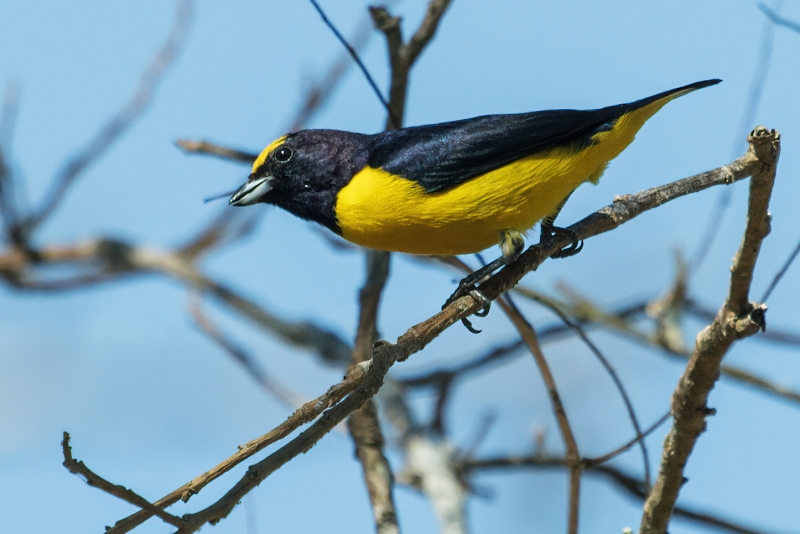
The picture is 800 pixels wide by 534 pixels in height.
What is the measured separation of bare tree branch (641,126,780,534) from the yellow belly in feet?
3.31

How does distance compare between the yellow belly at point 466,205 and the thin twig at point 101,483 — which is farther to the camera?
the yellow belly at point 466,205

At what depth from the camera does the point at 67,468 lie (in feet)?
6.39

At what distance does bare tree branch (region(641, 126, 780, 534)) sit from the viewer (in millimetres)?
3047

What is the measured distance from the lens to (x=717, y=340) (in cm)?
304

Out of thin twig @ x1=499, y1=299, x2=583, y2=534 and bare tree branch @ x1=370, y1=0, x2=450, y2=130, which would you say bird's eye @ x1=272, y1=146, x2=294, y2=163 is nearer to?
bare tree branch @ x1=370, y1=0, x2=450, y2=130

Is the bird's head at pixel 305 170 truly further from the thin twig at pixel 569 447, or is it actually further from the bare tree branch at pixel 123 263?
the bare tree branch at pixel 123 263

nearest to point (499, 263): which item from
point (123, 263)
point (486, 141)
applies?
point (486, 141)

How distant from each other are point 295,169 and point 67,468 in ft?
8.56

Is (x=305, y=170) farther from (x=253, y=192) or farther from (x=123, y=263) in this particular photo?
(x=123, y=263)

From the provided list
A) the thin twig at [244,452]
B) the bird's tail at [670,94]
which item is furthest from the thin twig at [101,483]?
the bird's tail at [670,94]

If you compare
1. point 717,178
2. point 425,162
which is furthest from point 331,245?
point 717,178

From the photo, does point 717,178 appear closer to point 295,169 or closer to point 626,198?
point 626,198

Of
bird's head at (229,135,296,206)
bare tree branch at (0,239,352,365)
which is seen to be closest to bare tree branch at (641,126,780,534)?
bird's head at (229,135,296,206)

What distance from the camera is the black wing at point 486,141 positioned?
397 cm
